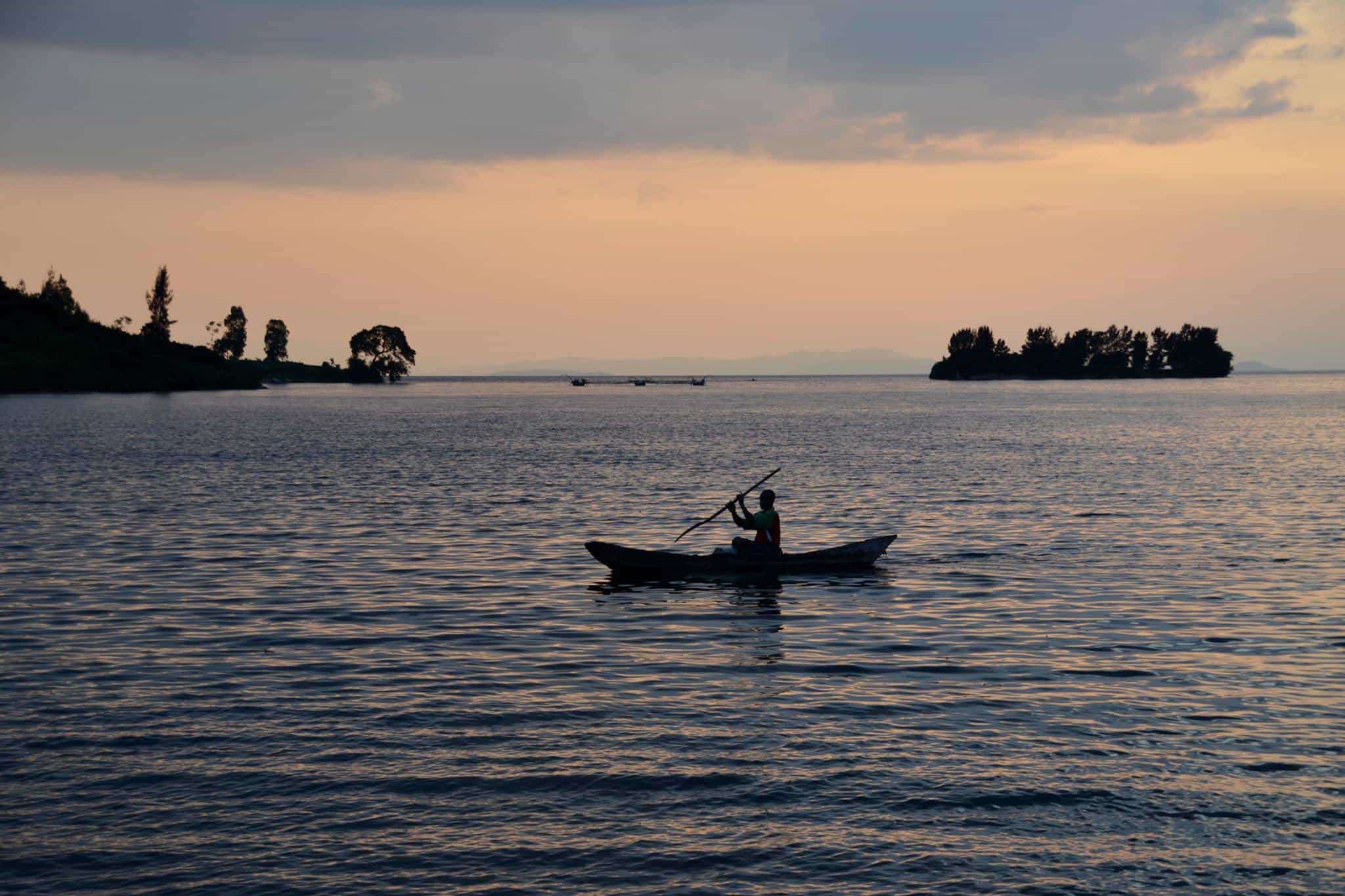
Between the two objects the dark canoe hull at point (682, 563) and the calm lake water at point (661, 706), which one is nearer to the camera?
the calm lake water at point (661, 706)

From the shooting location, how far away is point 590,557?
3644cm

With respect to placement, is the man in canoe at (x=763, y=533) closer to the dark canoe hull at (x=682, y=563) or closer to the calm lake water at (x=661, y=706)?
the dark canoe hull at (x=682, y=563)

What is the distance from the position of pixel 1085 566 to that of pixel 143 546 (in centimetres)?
2824

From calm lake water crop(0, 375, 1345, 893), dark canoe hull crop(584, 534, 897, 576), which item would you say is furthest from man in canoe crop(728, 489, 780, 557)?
calm lake water crop(0, 375, 1345, 893)

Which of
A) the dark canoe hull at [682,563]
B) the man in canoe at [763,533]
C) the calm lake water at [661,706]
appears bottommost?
the calm lake water at [661,706]

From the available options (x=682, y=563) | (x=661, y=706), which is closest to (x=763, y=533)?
(x=682, y=563)

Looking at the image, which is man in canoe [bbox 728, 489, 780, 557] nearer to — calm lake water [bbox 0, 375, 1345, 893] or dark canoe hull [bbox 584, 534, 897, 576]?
dark canoe hull [bbox 584, 534, 897, 576]

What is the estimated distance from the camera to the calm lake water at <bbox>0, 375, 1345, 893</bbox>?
1312 cm

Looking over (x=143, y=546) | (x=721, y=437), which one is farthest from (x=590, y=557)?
(x=721, y=437)

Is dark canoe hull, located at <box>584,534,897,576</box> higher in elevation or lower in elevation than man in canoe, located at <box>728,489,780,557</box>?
lower

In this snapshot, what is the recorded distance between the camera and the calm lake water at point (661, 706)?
13125 mm

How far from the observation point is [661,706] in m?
A: 19.2

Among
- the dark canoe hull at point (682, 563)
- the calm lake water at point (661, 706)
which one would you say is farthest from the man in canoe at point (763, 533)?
the calm lake water at point (661, 706)

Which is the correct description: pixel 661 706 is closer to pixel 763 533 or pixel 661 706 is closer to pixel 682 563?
pixel 682 563
